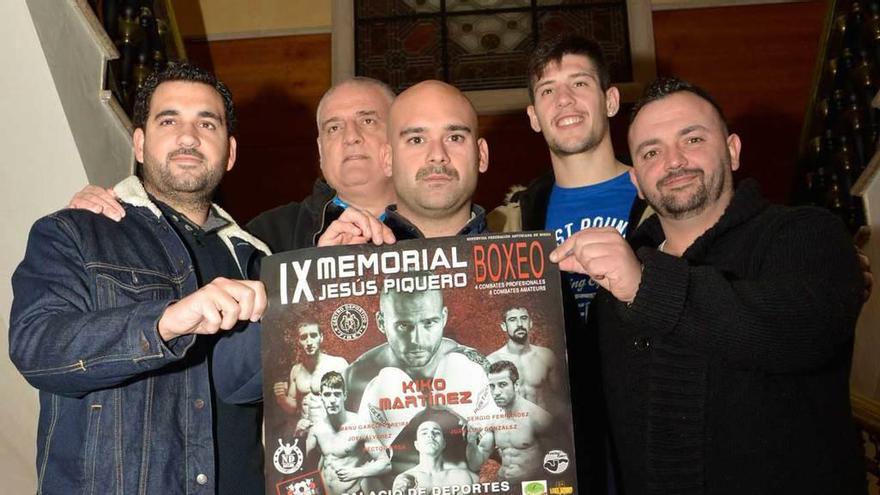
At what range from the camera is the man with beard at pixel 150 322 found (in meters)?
1.61

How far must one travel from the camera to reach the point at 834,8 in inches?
165

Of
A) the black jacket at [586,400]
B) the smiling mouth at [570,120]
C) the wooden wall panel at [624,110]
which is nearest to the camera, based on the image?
the black jacket at [586,400]

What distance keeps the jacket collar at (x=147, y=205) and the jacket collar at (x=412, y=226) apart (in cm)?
29

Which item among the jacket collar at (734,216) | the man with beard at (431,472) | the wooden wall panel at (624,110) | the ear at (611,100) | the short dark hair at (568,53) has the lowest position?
the man with beard at (431,472)

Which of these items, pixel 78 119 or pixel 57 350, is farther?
pixel 78 119

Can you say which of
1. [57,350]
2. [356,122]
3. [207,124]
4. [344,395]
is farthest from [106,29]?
[344,395]

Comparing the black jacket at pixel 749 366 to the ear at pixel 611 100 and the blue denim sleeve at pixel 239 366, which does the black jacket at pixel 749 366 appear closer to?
the blue denim sleeve at pixel 239 366

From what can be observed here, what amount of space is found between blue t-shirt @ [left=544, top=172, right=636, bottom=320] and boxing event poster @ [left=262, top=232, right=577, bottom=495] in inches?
31.3

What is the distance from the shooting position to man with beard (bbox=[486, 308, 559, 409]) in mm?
1587

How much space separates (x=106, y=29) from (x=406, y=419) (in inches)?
81.2

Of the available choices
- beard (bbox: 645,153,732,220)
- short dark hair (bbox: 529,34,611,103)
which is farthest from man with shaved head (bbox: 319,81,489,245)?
short dark hair (bbox: 529,34,611,103)

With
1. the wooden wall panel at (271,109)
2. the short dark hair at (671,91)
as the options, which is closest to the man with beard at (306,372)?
the short dark hair at (671,91)

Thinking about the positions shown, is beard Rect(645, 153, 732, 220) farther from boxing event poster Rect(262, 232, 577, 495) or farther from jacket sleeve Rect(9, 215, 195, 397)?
jacket sleeve Rect(9, 215, 195, 397)

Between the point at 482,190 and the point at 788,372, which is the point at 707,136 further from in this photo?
the point at 482,190
